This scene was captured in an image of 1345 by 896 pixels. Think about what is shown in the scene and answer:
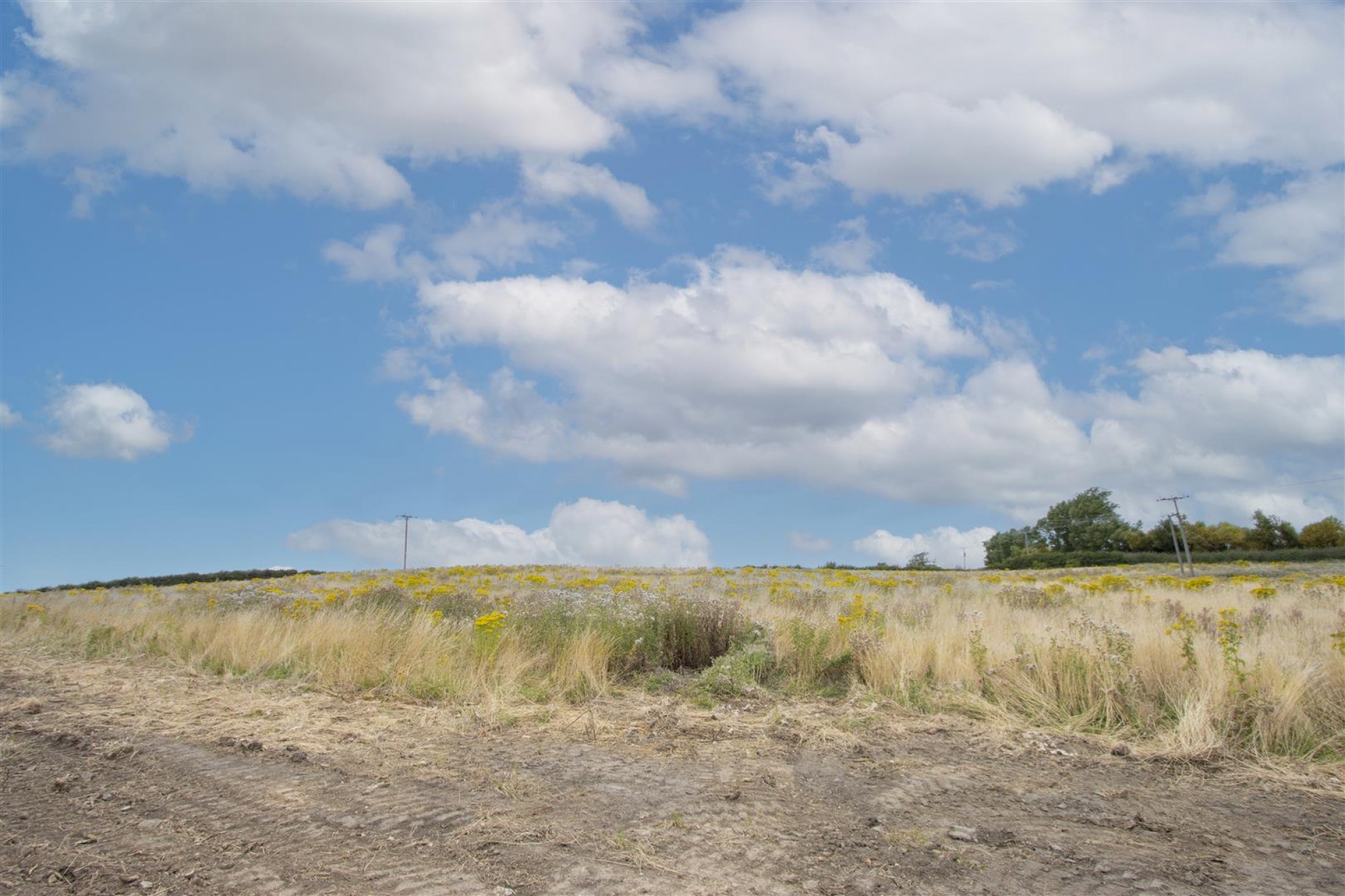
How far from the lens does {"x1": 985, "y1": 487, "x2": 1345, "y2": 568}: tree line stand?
81625 millimetres

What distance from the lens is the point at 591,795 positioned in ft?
16.0

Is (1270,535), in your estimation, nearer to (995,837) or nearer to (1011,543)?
(1011,543)

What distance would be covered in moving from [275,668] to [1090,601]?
14.1 meters

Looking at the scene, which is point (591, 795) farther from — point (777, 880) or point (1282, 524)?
point (1282, 524)

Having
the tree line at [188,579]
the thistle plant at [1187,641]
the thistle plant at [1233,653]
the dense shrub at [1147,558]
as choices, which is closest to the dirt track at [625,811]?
the thistle plant at [1233,653]

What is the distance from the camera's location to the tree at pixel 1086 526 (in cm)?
10331

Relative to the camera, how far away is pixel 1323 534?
270ft

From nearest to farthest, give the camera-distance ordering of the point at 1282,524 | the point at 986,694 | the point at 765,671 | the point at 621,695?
1. the point at 986,694
2. the point at 621,695
3. the point at 765,671
4. the point at 1282,524

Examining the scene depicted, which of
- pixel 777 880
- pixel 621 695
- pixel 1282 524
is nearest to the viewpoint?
pixel 777 880

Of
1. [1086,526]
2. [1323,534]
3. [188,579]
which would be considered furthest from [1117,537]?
[188,579]

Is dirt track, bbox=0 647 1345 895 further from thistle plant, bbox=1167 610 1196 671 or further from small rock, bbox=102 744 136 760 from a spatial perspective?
thistle plant, bbox=1167 610 1196 671

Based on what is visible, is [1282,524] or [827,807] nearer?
[827,807]

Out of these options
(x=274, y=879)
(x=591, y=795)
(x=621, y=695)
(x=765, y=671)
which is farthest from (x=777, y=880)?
(x=765, y=671)

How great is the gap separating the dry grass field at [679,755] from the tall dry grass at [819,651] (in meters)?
0.04
